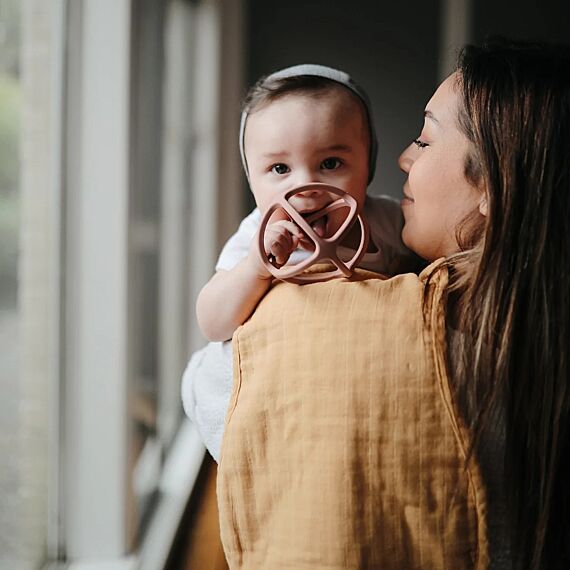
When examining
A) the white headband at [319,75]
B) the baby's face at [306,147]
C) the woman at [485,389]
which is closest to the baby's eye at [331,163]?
the baby's face at [306,147]

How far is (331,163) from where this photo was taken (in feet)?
3.64

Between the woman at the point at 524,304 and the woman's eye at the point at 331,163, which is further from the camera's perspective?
the woman's eye at the point at 331,163

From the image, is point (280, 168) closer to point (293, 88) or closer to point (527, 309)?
point (293, 88)

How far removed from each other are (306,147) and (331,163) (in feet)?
0.19

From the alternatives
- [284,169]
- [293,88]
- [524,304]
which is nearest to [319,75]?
[293,88]

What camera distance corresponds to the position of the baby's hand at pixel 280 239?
929 mm

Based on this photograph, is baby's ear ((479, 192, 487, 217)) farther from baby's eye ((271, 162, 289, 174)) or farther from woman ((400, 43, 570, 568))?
baby's eye ((271, 162, 289, 174))

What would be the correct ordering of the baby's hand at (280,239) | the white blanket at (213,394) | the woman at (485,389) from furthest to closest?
the white blanket at (213,394) → the baby's hand at (280,239) → the woman at (485,389)

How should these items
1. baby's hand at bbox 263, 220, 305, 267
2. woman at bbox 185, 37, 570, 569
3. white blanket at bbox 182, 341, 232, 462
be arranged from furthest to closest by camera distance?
white blanket at bbox 182, 341, 232, 462, baby's hand at bbox 263, 220, 305, 267, woman at bbox 185, 37, 570, 569

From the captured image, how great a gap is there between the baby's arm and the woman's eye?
0.18m

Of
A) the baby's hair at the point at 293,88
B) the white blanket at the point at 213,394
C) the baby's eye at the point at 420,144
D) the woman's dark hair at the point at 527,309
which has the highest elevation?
the baby's hair at the point at 293,88

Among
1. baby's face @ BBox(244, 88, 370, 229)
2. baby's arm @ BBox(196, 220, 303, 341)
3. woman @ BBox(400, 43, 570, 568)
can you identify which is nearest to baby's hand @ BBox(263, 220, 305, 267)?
baby's arm @ BBox(196, 220, 303, 341)

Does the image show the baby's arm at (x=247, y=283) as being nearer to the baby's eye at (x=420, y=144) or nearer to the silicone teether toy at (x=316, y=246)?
the silicone teether toy at (x=316, y=246)

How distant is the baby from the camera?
1.01m
